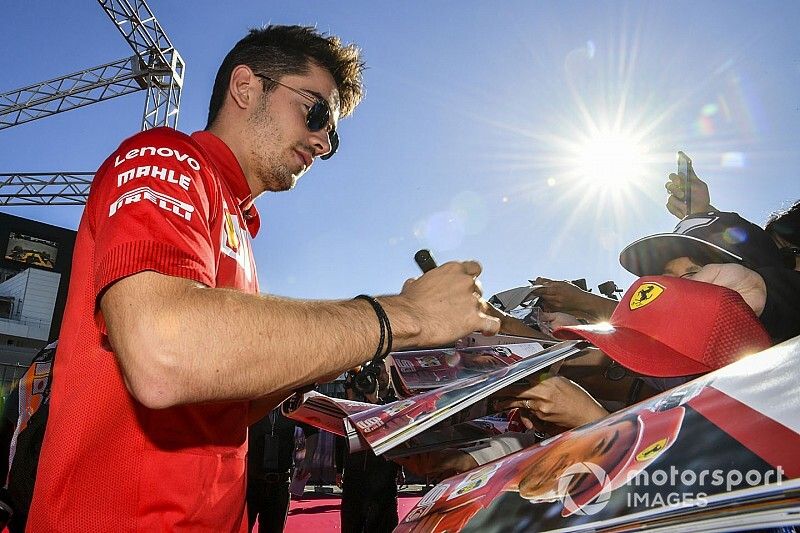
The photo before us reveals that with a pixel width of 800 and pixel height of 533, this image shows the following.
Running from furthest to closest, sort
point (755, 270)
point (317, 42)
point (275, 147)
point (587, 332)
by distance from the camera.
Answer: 1. point (317, 42)
2. point (275, 147)
3. point (755, 270)
4. point (587, 332)

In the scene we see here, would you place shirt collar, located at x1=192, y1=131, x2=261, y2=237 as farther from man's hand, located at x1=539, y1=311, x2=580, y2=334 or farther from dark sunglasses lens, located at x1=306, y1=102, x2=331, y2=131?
man's hand, located at x1=539, y1=311, x2=580, y2=334

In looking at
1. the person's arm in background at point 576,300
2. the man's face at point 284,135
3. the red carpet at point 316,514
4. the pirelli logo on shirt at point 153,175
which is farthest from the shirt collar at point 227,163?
the red carpet at point 316,514

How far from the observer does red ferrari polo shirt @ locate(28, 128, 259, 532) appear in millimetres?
1038

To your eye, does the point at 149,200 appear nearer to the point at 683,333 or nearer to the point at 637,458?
the point at 637,458

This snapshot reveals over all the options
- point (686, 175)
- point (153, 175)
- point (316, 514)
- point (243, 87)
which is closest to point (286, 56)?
point (243, 87)

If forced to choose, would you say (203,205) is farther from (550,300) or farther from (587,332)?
(550,300)

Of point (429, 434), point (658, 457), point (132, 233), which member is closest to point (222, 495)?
point (429, 434)

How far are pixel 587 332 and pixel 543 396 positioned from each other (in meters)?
0.21

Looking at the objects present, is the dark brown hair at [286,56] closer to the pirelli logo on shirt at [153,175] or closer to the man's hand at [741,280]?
the pirelli logo on shirt at [153,175]

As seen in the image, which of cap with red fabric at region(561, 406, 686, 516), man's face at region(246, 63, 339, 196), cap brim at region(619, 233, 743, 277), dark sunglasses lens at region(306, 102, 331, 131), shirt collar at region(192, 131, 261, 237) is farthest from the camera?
dark sunglasses lens at region(306, 102, 331, 131)

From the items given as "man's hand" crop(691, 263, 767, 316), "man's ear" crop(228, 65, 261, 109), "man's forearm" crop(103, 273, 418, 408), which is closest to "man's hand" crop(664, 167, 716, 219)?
"man's hand" crop(691, 263, 767, 316)

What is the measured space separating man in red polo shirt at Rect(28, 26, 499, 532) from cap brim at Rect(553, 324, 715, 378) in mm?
250

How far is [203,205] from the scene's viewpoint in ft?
3.83

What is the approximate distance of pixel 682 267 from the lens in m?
1.69
